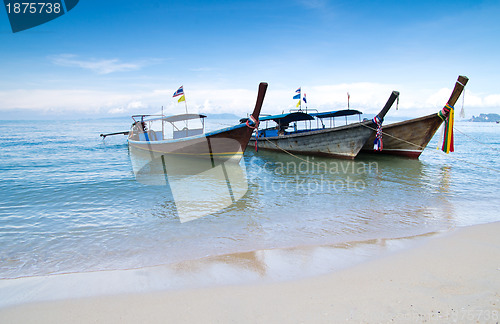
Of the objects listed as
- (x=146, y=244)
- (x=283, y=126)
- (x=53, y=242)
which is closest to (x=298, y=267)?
(x=146, y=244)

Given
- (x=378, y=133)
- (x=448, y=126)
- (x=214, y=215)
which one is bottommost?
(x=214, y=215)

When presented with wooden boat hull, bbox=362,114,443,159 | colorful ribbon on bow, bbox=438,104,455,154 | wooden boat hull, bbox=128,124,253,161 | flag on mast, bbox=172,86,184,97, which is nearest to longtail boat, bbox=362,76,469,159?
wooden boat hull, bbox=362,114,443,159

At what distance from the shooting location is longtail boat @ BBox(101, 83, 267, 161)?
13.4 metres

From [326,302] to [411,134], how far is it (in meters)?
15.4

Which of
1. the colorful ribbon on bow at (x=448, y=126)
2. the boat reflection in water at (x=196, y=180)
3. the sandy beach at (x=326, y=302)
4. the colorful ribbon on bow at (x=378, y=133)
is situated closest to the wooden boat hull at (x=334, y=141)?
the colorful ribbon on bow at (x=378, y=133)

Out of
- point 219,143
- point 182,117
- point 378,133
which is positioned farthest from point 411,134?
point 182,117

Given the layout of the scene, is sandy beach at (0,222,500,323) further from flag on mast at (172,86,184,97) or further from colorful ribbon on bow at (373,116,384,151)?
flag on mast at (172,86,184,97)

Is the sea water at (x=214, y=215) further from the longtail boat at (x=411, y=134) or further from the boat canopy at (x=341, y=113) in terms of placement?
the boat canopy at (x=341, y=113)

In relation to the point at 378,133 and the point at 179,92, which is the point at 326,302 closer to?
the point at 378,133

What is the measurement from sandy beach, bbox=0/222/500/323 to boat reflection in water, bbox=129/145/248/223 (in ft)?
10.9

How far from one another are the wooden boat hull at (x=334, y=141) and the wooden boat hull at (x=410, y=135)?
6.23ft

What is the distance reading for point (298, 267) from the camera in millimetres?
4043

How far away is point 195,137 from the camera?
1466 centimetres

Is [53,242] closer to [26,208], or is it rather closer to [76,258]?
[76,258]
